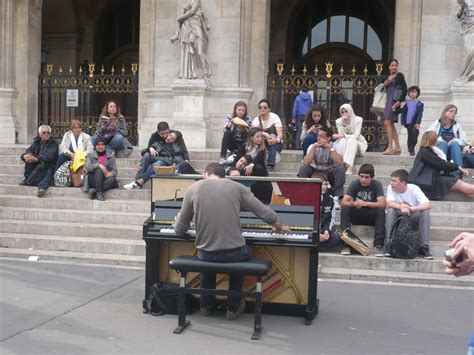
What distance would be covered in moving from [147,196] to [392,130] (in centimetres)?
502

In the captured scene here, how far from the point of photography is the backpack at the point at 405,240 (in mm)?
8836

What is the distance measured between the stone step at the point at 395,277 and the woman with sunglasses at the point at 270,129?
3346 mm

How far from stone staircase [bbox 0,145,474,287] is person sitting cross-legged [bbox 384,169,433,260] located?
27 cm

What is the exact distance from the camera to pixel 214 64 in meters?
14.9

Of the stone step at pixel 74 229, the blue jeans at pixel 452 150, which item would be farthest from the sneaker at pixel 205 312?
the blue jeans at pixel 452 150

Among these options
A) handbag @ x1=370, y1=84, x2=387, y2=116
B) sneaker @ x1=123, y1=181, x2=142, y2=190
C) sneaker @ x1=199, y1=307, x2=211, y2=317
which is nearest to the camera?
sneaker @ x1=199, y1=307, x2=211, y2=317

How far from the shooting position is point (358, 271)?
8734 millimetres

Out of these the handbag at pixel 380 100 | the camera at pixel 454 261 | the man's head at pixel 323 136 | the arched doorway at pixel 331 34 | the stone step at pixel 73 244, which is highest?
the arched doorway at pixel 331 34

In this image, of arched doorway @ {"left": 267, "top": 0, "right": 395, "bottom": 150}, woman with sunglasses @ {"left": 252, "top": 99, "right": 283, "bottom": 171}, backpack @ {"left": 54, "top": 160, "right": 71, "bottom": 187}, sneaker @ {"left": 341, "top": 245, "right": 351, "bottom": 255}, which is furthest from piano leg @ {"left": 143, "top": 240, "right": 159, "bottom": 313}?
arched doorway @ {"left": 267, "top": 0, "right": 395, "bottom": 150}

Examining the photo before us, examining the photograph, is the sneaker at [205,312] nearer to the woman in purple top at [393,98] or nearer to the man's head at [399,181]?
the man's head at [399,181]

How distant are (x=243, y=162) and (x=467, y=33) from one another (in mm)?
6332

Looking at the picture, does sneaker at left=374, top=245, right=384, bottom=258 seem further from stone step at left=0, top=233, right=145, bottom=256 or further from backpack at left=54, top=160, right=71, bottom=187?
backpack at left=54, top=160, right=71, bottom=187

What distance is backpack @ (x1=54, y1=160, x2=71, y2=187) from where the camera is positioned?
454 inches

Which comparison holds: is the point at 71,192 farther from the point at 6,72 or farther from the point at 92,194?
the point at 6,72
